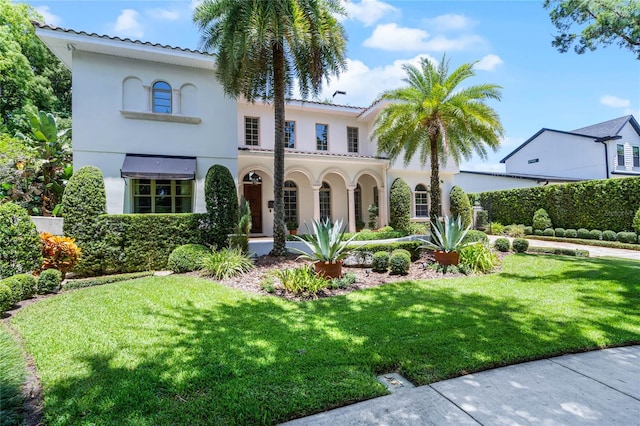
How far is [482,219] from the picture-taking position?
24656mm

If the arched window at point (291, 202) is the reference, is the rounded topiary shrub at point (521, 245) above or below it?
below

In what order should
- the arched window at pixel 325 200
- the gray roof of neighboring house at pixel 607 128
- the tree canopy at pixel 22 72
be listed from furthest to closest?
1. the gray roof of neighboring house at pixel 607 128
2. the arched window at pixel 325 200
3. the tree canopy at pixel 22 72

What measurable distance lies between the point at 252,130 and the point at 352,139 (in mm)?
7043

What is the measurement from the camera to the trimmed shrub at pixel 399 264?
989 cm

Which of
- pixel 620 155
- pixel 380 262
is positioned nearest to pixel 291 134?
pixel 380 262

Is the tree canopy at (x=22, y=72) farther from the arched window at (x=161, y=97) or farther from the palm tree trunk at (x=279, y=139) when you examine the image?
the palm tree trunk at (x=279, y=139)

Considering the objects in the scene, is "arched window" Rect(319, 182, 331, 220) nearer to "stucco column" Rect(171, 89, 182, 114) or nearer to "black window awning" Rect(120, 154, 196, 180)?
"black window awning" Rect(120, 154, 196, 180)

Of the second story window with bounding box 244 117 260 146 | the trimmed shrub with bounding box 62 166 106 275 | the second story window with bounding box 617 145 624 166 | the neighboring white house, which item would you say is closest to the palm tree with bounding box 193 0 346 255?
the second story window with bounding box 244 117 260 146

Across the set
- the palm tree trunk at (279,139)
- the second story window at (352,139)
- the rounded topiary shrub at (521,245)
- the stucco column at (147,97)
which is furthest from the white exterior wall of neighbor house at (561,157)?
the stucco column at (147,97)

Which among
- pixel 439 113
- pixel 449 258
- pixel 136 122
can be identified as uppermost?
pixel 439 113

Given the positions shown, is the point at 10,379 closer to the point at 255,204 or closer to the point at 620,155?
the point at 255,204

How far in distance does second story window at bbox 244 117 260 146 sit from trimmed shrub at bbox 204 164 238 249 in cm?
700

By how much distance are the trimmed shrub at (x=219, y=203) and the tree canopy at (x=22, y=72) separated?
18372 mm

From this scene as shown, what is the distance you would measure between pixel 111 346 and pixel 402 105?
1398 centimetres
